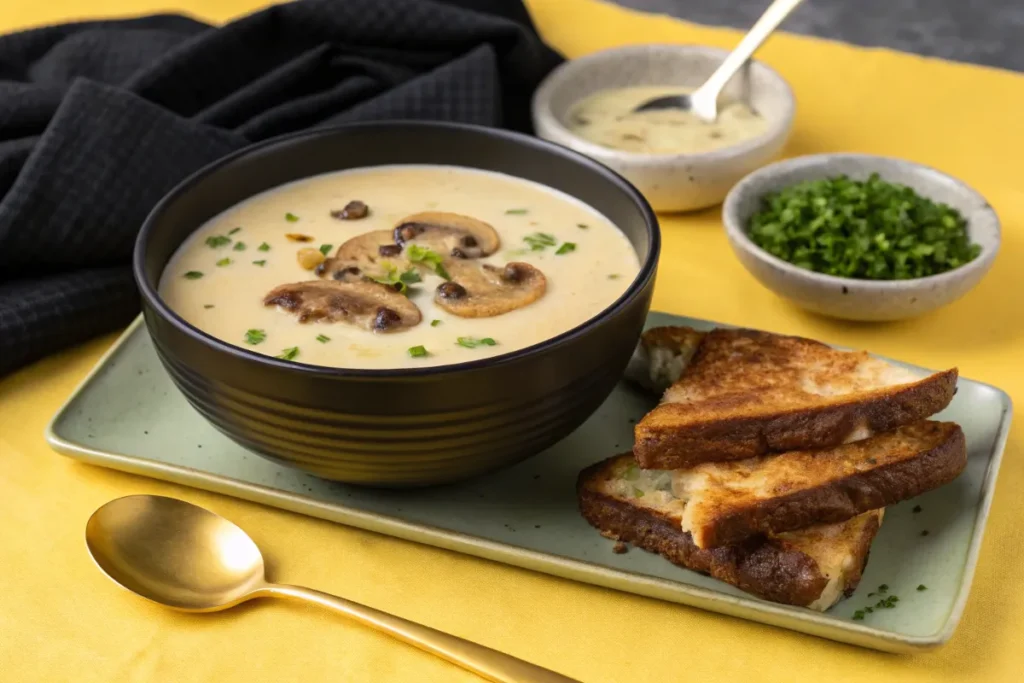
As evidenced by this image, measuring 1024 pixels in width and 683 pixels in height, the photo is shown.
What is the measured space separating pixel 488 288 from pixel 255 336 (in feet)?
1.54

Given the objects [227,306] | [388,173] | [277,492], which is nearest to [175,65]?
[388,173]

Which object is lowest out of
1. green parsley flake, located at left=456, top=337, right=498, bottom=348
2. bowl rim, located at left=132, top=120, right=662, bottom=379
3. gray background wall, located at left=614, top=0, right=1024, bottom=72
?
gray background wall, located at left=614, top=0, right=1024, bottom=72

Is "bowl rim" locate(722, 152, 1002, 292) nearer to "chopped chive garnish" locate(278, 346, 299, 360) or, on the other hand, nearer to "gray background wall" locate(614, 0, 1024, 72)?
"chopped chive garnish" locate(278, 346, 299, 360)

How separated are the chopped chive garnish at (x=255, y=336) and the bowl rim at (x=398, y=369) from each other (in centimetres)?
15

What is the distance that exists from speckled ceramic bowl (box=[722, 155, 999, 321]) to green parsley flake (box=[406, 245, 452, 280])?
95 cm

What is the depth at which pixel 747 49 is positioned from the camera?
381cm

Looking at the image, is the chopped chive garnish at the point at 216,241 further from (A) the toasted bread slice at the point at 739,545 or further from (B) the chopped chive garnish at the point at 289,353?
(A) the toasted bread slice at the point at 739,545

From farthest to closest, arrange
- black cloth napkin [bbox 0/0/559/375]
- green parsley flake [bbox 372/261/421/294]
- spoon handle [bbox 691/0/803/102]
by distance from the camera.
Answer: spoon handle [bbox 691/0/803/102] < black cloth napkin [bbox 0/0/559/375] < green parsley flake [bbox 372/261/421/294]

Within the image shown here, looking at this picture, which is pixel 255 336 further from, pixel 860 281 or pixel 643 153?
pixel 643 153

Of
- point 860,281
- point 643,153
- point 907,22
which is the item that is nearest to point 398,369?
point 860,281

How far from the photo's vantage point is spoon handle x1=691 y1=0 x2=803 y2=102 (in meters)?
3.74

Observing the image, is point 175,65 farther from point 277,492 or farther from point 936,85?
point 936,85

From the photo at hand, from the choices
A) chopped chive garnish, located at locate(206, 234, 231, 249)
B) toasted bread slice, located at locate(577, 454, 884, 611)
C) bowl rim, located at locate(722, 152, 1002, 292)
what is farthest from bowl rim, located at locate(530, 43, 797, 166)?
toasted bread slice, located at locate(577, 454, 884, 611)

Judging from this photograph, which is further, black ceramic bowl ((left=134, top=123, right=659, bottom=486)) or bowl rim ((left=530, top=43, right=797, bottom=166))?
bowl rim ((left=530, top=43, right=797, bottom=166))
